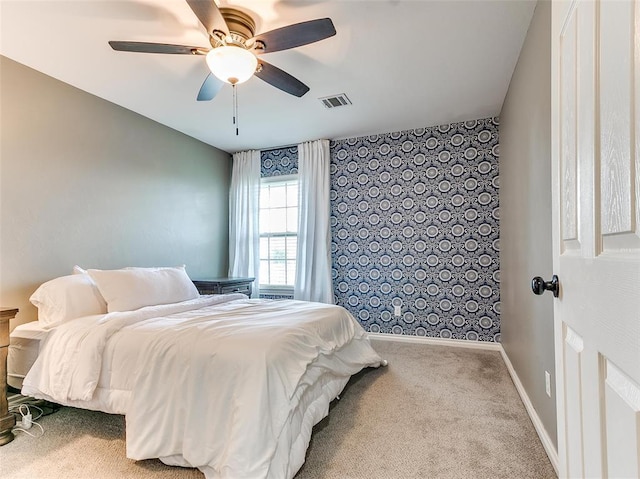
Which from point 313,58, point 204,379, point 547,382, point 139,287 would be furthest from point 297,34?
point 547,382

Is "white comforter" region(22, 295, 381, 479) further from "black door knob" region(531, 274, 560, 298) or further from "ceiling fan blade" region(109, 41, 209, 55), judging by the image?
"ceiling fan blade" region(109, 41, 209, 55)

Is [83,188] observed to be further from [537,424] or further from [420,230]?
[537,424]

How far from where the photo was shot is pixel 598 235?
732 mm

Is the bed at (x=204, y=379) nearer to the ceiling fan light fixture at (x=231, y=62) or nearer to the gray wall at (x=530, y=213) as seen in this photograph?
the gray wall at (x=530, y=213)

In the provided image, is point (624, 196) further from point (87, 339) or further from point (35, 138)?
point (35, 138)

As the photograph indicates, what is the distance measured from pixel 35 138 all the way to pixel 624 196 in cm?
351

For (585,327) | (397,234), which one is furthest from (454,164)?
(585,327)

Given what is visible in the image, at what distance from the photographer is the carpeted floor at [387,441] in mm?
1713

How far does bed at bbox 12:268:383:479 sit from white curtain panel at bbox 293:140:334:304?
1.95 m

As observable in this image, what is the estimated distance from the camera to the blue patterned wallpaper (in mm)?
3832

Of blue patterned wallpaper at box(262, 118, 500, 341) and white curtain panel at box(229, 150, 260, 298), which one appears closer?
blue patterned wallpaper at box(262, 118, 500, 341)

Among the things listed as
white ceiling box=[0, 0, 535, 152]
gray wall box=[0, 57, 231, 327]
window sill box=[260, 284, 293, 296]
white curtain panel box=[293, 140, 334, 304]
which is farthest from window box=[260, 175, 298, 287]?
white ceiling box=[0, 0, 535, 152]

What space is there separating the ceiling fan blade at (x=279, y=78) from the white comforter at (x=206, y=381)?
5.29ft

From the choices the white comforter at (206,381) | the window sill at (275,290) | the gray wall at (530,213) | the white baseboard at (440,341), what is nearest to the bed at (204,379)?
the white comforter at (206,381)
